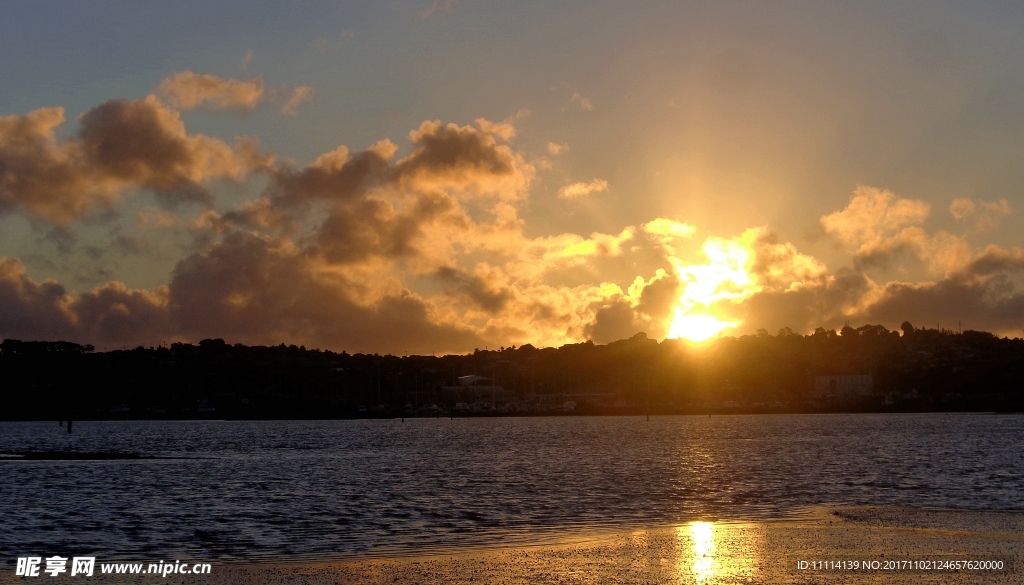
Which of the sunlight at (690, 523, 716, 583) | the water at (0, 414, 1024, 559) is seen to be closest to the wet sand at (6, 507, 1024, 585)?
the sunlight at (690, 523, 716, 583)

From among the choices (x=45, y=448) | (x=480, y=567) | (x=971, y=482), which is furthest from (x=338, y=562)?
(x=45, y=448)

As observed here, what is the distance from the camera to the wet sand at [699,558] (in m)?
27.3

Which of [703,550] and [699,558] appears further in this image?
[703,550]

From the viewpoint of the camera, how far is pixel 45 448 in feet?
381

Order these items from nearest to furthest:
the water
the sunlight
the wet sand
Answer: the wet sand
the sunlight
the water

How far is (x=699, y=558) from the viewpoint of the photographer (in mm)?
30516

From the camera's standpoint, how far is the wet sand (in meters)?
27.3

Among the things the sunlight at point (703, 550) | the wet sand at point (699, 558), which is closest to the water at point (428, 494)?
the wet sand at point (699, 558)

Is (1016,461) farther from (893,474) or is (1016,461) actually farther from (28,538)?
(28,538)

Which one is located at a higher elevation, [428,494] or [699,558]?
[699,558]

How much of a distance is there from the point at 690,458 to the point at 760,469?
15600mm

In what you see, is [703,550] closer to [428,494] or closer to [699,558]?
[699,558]

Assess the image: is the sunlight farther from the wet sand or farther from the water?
the water

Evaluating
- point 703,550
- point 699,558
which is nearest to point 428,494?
point 703,550
